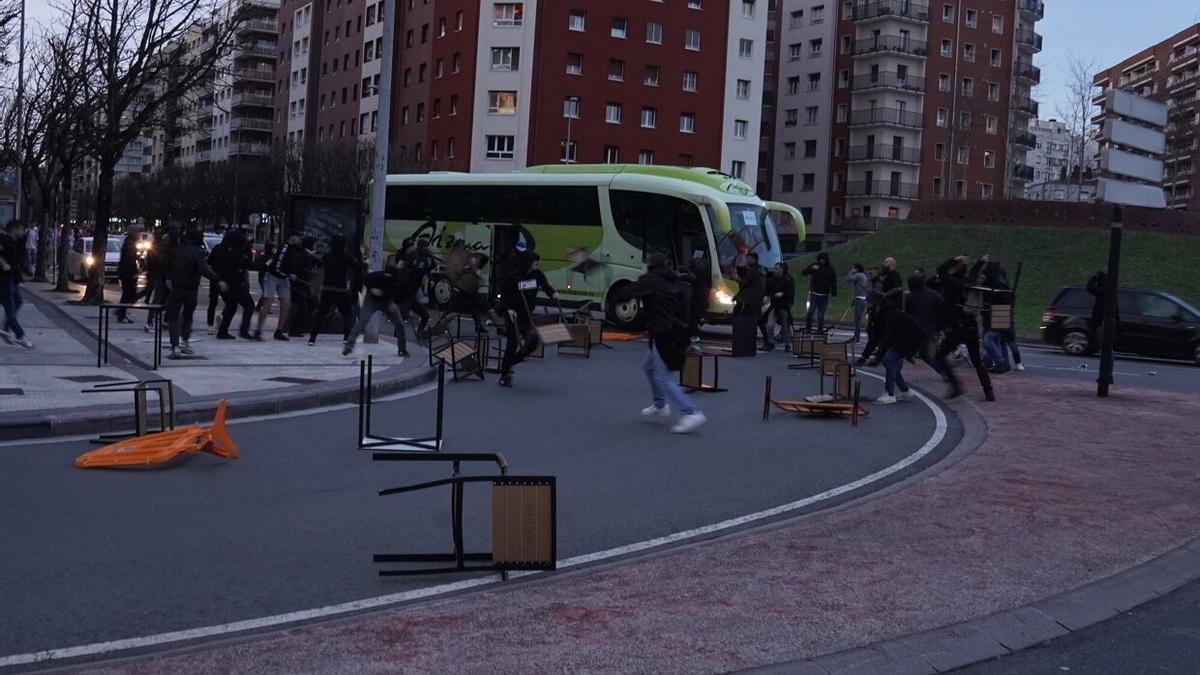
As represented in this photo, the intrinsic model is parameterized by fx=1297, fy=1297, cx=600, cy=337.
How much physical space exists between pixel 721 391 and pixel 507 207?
51.7 feet

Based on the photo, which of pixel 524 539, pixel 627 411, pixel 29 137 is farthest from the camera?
pixel 29 137

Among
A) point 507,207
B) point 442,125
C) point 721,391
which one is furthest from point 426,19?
point 721,391

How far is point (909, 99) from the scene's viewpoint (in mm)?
78938

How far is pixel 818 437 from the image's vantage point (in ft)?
39.9

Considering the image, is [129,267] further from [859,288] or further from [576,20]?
[576,20]

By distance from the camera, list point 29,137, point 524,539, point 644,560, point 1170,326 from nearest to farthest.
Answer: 1. point 524,539
2. point 644,560
3. point 1170,326
4. point 29,137

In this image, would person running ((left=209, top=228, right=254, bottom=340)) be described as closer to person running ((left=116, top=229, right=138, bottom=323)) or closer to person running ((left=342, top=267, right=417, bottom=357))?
person running ((left=342, top=267, right=417, bottom=357))

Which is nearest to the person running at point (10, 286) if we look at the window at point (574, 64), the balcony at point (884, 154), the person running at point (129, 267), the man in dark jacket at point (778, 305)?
the person running at point (129, 267)

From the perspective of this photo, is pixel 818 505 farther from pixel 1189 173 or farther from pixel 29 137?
pixel 1189 173

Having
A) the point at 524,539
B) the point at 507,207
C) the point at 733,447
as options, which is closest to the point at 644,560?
the point at 524,539

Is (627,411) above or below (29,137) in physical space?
below

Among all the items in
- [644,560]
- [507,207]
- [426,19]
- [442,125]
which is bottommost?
[644,560]

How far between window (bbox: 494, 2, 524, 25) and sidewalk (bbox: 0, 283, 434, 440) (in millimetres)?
45802

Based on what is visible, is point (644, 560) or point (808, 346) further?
point (808, 346)
